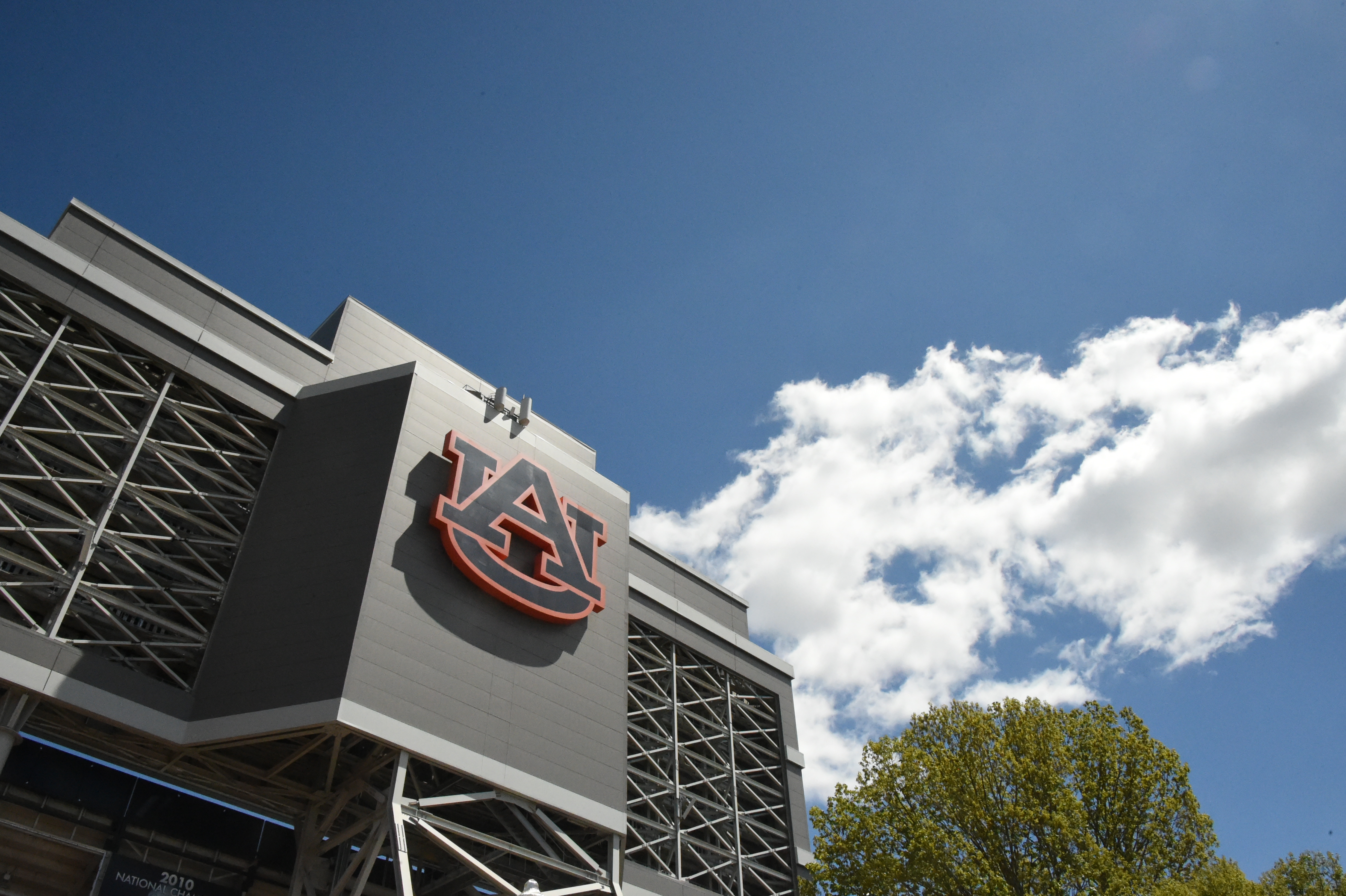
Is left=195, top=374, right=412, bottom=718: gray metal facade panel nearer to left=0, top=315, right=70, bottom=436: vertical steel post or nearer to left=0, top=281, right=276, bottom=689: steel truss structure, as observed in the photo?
left=0, top=281, right=276, bottom=689: steel truss structure

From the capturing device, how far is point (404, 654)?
21.5 metres

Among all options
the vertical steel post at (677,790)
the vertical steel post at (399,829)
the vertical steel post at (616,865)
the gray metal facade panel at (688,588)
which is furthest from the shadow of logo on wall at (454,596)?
the gray metal facade panel at (688,588)

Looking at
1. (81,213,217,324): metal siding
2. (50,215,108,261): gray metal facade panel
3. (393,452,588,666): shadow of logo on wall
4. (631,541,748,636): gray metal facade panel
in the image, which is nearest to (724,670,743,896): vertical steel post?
(631,541,748,636): gray metal facade panel

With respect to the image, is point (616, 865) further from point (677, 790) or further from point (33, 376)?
point (33, 376)

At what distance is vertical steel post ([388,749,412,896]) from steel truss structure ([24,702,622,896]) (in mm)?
26

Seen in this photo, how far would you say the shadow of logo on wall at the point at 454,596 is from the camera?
23000mm

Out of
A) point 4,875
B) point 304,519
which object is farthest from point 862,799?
point 4,875

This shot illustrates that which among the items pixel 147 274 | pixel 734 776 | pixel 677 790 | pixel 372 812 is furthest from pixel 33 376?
pixel 734 776

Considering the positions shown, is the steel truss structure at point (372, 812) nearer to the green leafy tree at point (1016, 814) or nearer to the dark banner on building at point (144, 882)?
the dark banner on building at point (144, 882)

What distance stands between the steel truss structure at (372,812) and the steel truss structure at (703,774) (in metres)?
5.43

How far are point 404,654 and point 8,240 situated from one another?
48.6ft

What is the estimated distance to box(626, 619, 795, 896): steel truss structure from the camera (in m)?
30.7

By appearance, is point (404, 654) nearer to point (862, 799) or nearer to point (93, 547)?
point (93, 547)

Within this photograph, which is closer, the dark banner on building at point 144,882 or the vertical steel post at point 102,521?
the vertical steel post at point 102,521
